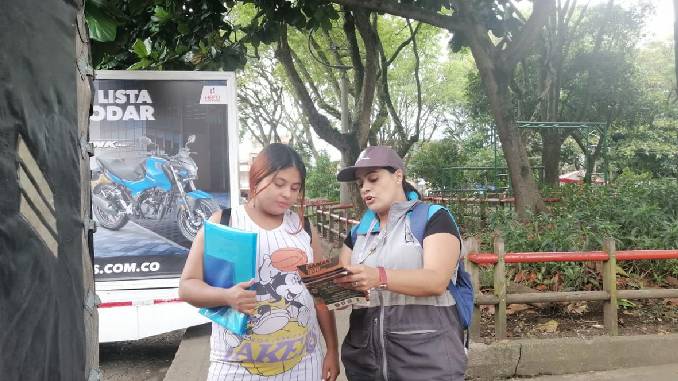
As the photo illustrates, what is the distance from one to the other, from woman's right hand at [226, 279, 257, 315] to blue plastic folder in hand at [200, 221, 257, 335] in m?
0.03

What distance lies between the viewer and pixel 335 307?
83.7 inches

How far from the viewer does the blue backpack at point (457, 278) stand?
2248mm

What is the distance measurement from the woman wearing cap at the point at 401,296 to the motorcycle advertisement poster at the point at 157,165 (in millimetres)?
3115

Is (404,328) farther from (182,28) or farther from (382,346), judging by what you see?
(182,28)

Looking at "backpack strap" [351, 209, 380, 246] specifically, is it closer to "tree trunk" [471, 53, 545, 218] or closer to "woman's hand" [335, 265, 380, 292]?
"woman's hand" [335, 265, 380, 292]

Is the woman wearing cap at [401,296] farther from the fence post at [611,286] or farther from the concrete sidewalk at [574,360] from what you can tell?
the fence post at [611,286]

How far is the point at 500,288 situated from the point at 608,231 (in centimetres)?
213

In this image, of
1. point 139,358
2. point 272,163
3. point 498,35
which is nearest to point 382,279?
point 272,163

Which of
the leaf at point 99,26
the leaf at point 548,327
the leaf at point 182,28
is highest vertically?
the leaf at point 182,28

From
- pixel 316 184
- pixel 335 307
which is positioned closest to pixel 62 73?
pixel 335 307

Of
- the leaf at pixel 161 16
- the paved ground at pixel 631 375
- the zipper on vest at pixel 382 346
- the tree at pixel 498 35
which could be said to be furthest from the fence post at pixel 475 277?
the leaf at pixel 161 16

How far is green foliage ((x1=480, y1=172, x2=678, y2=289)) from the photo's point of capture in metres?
5.56

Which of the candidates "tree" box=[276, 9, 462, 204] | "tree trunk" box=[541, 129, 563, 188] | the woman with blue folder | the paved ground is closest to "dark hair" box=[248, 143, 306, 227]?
the woman with blue folder

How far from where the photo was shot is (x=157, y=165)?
531 centimetres
